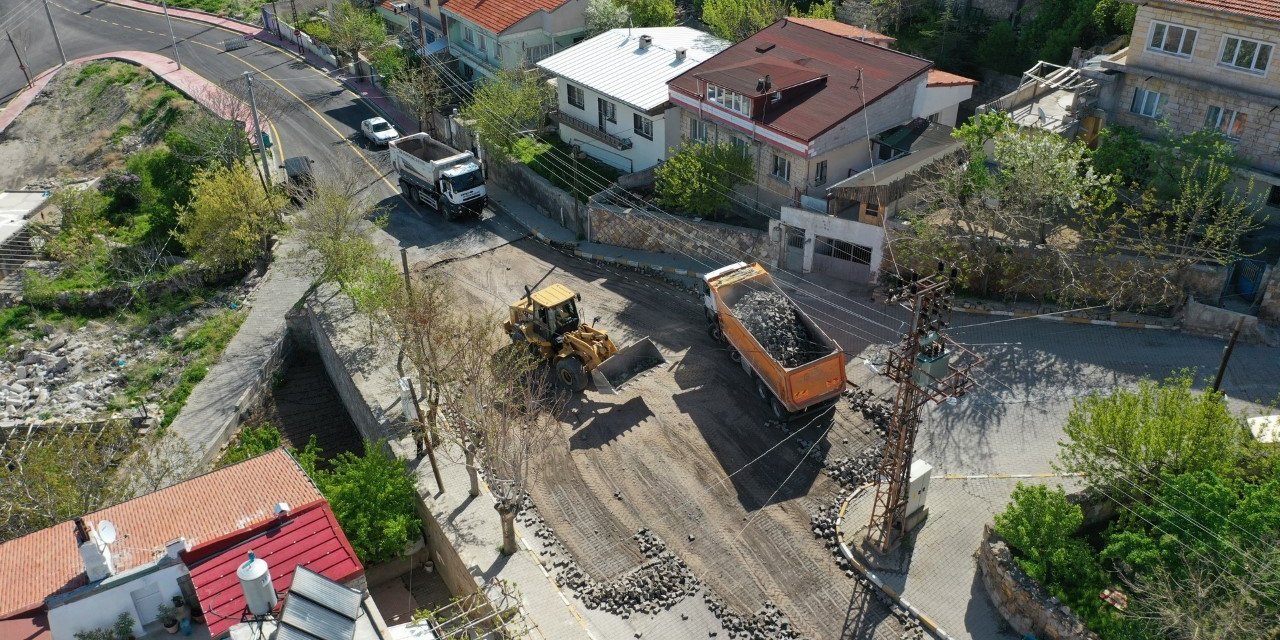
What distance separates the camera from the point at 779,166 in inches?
1591

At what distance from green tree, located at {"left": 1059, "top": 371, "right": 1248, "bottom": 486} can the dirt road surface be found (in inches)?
265

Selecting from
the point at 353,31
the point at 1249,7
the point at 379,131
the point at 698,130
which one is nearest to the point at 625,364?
the point at 698,130

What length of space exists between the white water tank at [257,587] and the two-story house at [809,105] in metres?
25.7

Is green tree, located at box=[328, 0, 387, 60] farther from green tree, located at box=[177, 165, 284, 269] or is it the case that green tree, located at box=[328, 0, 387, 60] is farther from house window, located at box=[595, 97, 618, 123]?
house window, located at box=[595, 97, 618, 123]

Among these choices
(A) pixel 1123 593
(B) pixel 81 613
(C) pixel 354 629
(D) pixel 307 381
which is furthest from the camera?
(D) pixel 307 381

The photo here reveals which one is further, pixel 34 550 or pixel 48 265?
pixel 48 265

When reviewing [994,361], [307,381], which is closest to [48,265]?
[307,381]

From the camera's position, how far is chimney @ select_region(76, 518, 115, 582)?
21484 millimetres

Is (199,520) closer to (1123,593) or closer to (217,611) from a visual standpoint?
(217,611)

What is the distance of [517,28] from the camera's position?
177 ft

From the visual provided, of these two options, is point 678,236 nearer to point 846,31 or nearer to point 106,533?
point 846,31

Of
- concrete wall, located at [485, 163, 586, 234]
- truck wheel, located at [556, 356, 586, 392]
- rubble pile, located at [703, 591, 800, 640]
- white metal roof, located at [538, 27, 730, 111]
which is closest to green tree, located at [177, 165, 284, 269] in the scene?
concrete wall, located at [485, 163, 586, 234]

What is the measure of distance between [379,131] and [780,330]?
31519mm

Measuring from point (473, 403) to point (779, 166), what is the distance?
18827mm
